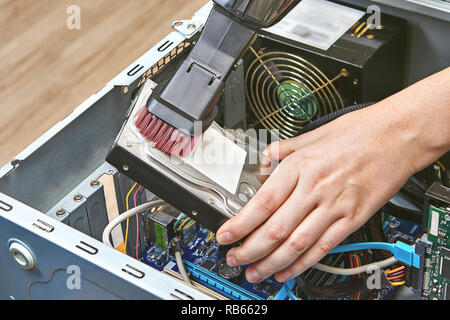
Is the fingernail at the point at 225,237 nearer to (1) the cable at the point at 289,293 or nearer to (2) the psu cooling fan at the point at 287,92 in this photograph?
(1) the cable at the point at 289,293

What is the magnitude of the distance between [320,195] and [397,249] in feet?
0.50

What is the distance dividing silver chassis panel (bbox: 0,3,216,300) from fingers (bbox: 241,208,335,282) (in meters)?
0.15

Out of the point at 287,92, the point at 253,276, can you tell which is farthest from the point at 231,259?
the point at 287,92

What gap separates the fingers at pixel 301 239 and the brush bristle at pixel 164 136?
0.18 meters

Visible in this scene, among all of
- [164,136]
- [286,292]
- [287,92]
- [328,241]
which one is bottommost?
[286,292]

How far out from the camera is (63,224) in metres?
0.97

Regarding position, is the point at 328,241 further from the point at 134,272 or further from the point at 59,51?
the point at 59,51

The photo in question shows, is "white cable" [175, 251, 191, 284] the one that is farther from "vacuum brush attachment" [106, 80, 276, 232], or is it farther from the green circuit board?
the green circuit board

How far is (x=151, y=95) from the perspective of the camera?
998 mm

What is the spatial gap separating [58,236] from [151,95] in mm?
223

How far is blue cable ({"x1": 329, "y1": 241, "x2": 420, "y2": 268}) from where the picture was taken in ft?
3.45

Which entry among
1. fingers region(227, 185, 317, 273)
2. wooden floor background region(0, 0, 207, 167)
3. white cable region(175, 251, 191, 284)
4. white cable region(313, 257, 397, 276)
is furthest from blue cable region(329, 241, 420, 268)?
wooden floor background region(0, 0, 207, 167)
